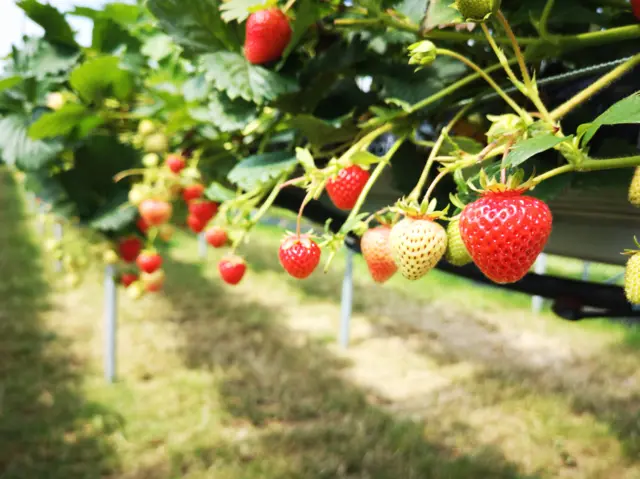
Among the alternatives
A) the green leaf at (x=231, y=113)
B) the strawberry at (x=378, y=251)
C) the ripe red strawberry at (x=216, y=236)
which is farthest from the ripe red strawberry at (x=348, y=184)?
the ripe red strawberry at (x=216, y=236)

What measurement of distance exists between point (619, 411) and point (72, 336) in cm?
255

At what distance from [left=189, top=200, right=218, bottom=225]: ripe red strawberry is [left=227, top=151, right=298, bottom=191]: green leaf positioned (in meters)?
0.37

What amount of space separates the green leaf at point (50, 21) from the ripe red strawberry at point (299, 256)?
0.72m

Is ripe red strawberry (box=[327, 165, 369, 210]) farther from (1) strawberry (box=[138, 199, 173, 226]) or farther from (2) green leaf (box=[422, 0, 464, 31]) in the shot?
(1) strawberry (box=[138, 199, 173, 226])

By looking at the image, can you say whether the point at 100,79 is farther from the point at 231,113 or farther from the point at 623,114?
the point at 623,114

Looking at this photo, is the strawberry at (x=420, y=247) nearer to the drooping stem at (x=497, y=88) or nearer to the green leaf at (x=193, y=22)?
the drooping stem at (x=497, y=88)

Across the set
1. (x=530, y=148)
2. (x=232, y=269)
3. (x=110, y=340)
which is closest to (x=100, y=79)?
(x=232, y=269)

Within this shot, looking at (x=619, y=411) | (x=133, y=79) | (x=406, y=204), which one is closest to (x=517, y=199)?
(x=406, y=204)

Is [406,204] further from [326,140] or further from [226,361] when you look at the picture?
[226,361]

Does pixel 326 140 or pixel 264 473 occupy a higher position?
pixel 326 140

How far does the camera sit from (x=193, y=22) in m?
0.57

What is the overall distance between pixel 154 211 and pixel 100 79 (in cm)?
24

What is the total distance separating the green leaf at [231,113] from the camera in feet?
1.97

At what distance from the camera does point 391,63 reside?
23.6 inches
